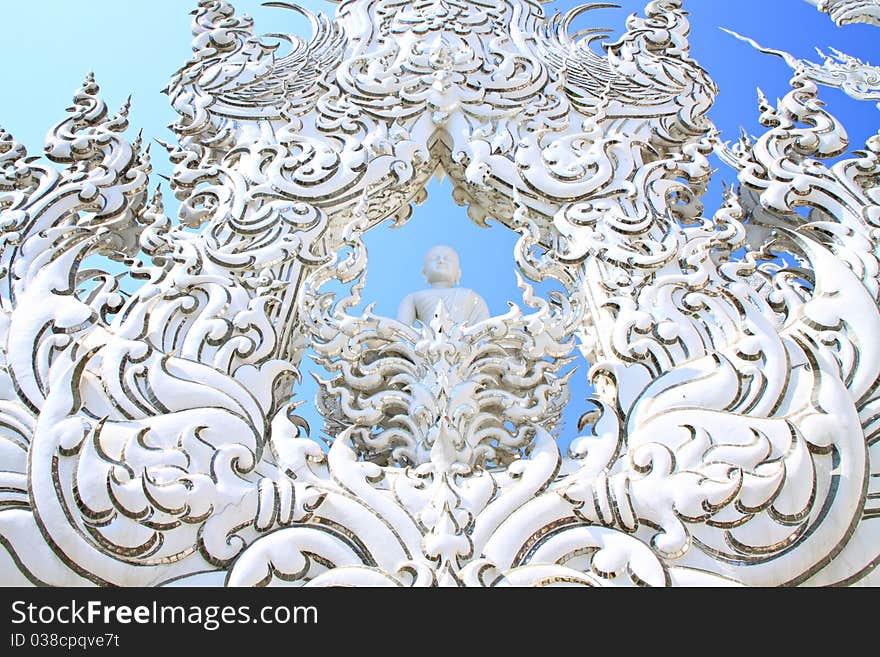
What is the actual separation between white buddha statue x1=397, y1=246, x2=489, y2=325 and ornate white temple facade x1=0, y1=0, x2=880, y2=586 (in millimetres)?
202

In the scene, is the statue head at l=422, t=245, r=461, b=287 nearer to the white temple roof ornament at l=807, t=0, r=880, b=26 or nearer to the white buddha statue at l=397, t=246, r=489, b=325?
the white buddha statue at l=397, t=246, r=489, b=325

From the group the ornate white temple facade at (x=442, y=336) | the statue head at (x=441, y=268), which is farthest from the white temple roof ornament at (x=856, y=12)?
the statue head at (x=441, y=268)

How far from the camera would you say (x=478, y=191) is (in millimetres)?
3695

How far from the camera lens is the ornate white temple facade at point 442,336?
2.21m

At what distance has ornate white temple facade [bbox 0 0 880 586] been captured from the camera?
2.21m

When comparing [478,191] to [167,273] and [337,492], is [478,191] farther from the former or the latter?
[337,492]

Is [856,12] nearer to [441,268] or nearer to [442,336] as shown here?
[441,268]

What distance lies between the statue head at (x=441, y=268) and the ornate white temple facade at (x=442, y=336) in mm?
330

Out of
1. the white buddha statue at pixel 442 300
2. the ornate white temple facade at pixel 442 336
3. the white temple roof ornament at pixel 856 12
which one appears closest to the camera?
the ornate white temple facade at pixel 442 336

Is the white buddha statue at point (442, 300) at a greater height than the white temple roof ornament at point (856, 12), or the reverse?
the white temple roof ornament at point (856, 12)

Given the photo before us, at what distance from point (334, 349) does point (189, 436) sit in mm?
733

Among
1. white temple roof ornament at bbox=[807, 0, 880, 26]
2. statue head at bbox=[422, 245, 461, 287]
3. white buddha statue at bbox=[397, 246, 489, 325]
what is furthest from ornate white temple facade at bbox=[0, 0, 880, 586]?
white temple roof ornament at bbox=[807, 0, 880, 26]

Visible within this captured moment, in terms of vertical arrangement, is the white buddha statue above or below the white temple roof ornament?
below

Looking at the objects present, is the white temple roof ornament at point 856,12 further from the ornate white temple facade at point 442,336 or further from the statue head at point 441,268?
the statue head at point 441,268
